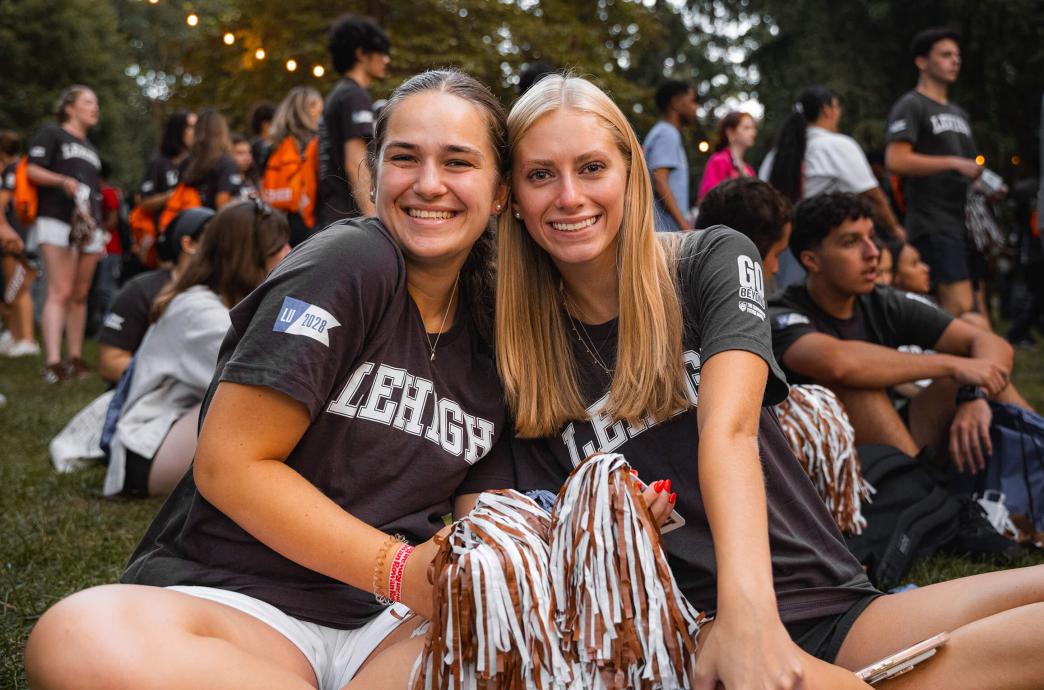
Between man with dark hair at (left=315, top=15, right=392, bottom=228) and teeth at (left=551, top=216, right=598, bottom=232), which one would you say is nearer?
teeth at (left=551, top=216, right=598, bottom=232)

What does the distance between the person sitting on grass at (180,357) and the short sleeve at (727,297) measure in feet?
7.42

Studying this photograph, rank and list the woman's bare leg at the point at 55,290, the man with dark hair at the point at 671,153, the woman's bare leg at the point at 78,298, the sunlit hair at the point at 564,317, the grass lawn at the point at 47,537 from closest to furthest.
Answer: the sunlit hair at the point at 564,317 < the grass lawn at the point at 47,537 < the man with dark hair at the point at 671,153 < the woman's bare leg at the point at 55,290 < the woman's bare leg at the point at 78,298

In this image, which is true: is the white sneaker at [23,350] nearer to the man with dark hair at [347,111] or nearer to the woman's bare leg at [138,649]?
the man with dark hair at [347,111]

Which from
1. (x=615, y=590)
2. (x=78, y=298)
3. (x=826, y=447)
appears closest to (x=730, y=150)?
(x=826, y=447)

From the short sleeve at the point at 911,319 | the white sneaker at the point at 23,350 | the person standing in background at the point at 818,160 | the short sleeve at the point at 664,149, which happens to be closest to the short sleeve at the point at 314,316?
the short sleeve at the point at 911,319

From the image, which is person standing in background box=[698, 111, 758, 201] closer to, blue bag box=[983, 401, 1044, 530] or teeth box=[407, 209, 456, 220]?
blue bag box=[983, 401, 1044, 530]

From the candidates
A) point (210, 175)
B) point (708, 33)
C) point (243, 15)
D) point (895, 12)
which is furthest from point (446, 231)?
point (708, 33)

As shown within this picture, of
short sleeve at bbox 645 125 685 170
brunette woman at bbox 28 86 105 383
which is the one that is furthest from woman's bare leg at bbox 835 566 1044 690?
brunette woman at bbox 28 86 105 383

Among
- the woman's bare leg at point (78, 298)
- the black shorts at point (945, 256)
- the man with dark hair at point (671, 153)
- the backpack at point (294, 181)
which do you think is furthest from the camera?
the woman's bare leg at point (78, 298)

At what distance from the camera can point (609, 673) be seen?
5.62 feet

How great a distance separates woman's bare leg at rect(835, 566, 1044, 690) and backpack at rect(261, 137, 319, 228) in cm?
414

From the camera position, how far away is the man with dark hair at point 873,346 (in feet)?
11.6

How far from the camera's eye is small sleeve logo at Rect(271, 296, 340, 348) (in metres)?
1.87

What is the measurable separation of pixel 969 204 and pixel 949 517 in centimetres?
456
